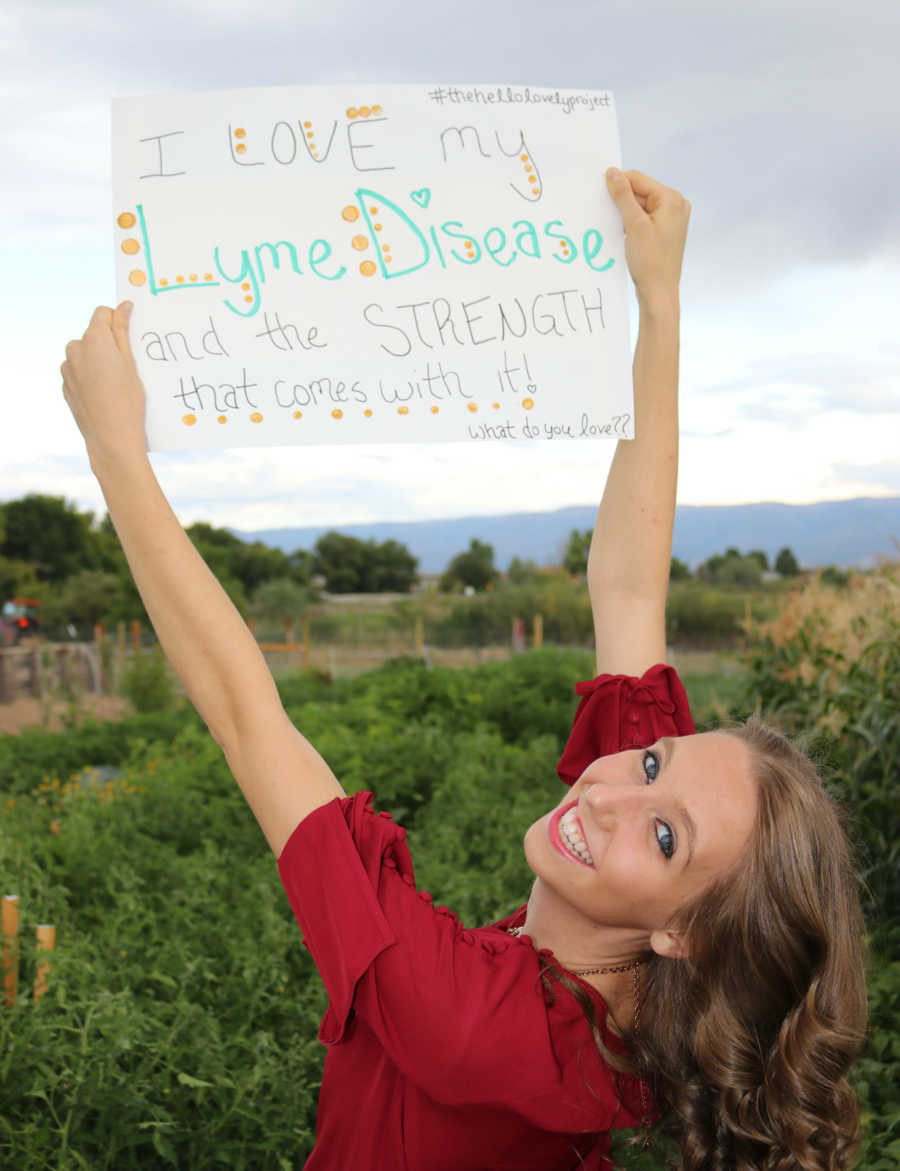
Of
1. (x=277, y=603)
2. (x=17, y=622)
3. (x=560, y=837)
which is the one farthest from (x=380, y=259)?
(x=277, y=603)

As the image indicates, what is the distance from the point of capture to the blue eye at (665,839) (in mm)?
1373

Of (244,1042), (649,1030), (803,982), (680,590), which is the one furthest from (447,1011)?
(680,590)

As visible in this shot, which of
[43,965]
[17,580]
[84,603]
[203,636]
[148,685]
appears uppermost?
[17,580]

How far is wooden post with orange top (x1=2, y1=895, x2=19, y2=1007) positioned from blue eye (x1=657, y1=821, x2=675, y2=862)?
223 cm

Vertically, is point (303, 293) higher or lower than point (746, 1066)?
higher

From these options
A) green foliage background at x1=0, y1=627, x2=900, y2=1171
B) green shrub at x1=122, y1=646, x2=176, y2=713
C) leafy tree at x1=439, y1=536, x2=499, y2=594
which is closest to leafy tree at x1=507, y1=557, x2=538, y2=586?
leafy tree at x1=439, y1=536, x2=499, y2=594

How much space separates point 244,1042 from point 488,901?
3.82 feet

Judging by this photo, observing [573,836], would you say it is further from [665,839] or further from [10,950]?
[10,950]

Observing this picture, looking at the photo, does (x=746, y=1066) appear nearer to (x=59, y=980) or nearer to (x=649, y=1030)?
(x=649, y=1030)

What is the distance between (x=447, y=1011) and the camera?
48.2 inches

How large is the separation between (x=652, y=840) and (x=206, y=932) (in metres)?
2.73

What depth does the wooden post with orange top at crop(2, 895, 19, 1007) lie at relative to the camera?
3.02 metres

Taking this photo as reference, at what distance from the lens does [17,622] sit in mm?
27703

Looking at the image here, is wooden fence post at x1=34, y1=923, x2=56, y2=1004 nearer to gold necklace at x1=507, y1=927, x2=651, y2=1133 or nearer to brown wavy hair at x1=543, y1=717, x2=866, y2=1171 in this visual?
gold necklace at x1=507, y1=927, x2=651, y2=1133
